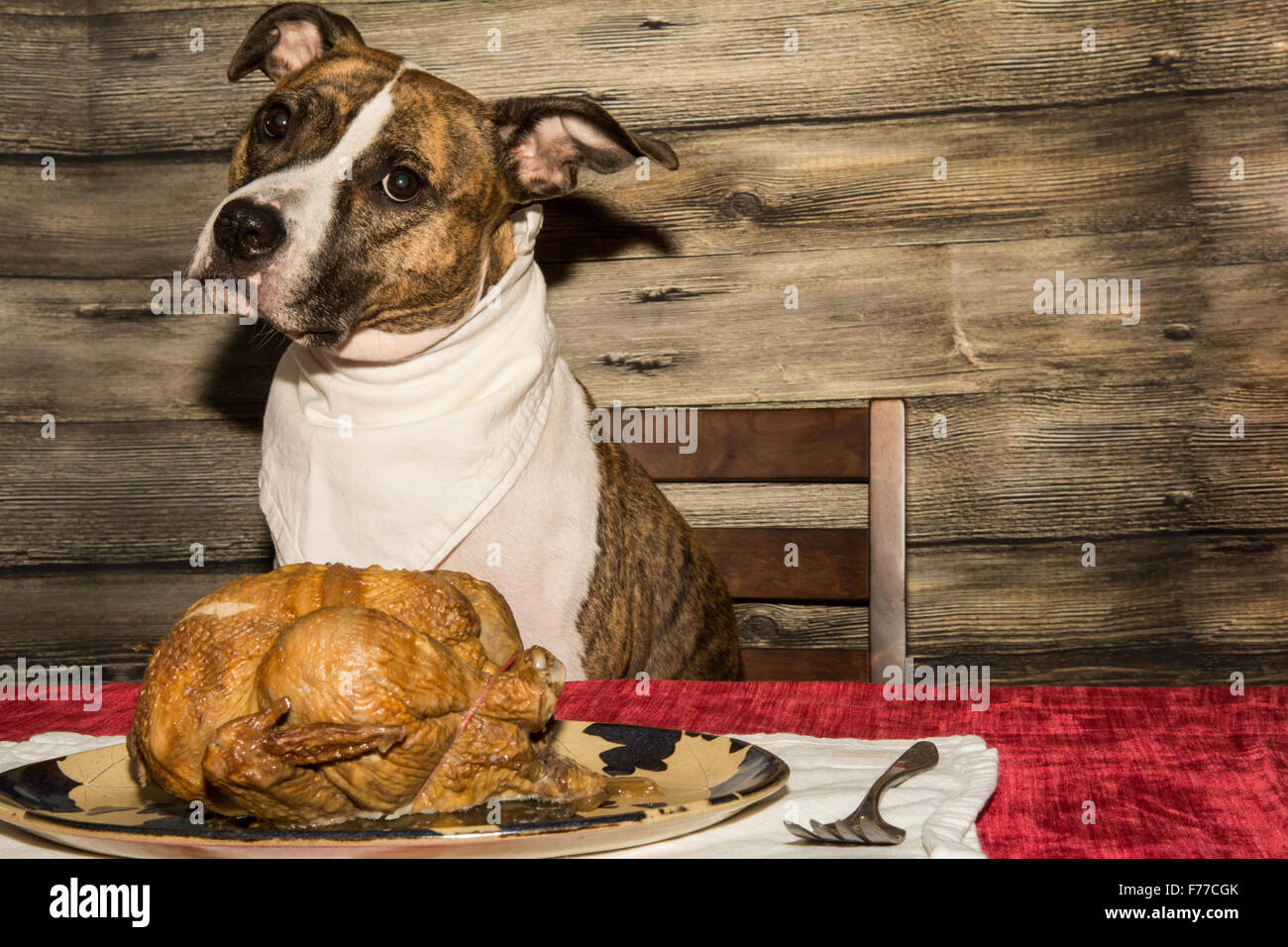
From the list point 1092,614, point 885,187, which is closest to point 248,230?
point 885,187

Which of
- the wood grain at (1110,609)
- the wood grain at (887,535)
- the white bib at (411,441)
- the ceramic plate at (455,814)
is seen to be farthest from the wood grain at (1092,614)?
the ceramic plate at (455,814)

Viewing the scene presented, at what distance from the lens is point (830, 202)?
277 centimetres

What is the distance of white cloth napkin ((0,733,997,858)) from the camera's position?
760 millimetres

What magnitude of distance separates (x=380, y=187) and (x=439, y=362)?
301 millimetres

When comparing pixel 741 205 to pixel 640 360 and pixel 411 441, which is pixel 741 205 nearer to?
pixel 640 360

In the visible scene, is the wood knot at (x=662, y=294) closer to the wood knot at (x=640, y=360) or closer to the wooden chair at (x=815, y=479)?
the wood knot at (x=640, y=360)

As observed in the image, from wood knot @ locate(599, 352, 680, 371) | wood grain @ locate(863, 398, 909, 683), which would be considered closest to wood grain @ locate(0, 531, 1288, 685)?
wood grain @ locate(863, 398, 909, 683)

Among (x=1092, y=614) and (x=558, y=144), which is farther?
(x=1092, y=614)

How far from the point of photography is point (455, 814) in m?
0.81

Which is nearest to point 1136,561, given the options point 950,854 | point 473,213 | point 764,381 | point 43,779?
point 764,381

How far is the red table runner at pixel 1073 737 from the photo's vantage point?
2.68 feet

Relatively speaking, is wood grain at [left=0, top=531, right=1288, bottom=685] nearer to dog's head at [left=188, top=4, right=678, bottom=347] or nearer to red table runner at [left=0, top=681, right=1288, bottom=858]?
dog's head at [left=188, top=4, right=678, bottom=347]

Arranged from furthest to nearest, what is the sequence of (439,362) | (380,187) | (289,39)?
1. (289,39)
2. (439,362)
3. (380,187)

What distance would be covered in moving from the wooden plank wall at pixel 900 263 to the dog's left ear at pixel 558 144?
0.65 m
